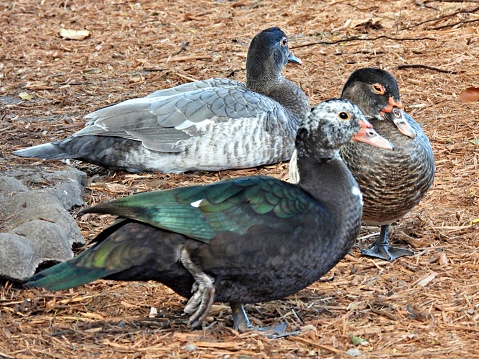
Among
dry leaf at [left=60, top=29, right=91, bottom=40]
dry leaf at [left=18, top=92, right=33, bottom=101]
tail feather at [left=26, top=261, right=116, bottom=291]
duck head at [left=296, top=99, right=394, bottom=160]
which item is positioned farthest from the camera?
dry leaf at [left=60, top=29, right=91, bottom=40]

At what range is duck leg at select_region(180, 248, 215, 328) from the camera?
400 centimetres

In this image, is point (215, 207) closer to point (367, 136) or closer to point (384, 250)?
point (367, 136)

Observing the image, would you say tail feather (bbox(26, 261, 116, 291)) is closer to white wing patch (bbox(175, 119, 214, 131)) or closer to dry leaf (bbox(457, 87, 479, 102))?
white wing patch (bbox(175, 119, 214, 131))

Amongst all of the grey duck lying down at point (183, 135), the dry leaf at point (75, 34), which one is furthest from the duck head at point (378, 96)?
the dry leaf at point (75, 34)

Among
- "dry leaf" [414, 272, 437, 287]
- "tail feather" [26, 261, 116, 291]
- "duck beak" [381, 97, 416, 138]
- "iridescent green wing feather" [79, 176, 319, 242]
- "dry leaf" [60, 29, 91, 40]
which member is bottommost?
"dry leaf" [60, 29, 91, 40]

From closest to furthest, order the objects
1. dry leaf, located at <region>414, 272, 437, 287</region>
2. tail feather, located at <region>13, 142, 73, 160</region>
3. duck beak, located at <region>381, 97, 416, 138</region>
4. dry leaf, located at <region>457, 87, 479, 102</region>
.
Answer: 1. dry leaf, located at <region>414, 272, 437, 287</region>
2. duck beak, located at <region>381, 97, 416, 138</region>
3. tail feather, located at <region>13, 142, 73, 160</region>
4. dry leaf, located at <region>457, 87, 479, 102</region>

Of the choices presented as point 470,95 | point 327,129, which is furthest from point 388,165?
point 470,95

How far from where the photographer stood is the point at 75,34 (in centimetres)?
1026

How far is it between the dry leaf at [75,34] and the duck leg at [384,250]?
5.86 metres

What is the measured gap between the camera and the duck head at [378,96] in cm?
541

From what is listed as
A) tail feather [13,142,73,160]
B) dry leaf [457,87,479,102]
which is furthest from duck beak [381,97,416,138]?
tail feather [13,142,73,160]

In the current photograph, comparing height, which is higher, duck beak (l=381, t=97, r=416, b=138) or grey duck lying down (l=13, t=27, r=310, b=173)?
duck beak (l=381, t=97, r=416, b=138)

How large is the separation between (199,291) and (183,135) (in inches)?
130

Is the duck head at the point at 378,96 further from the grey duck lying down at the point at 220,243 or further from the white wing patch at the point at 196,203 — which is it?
the white wing patch at the point at 196,203
